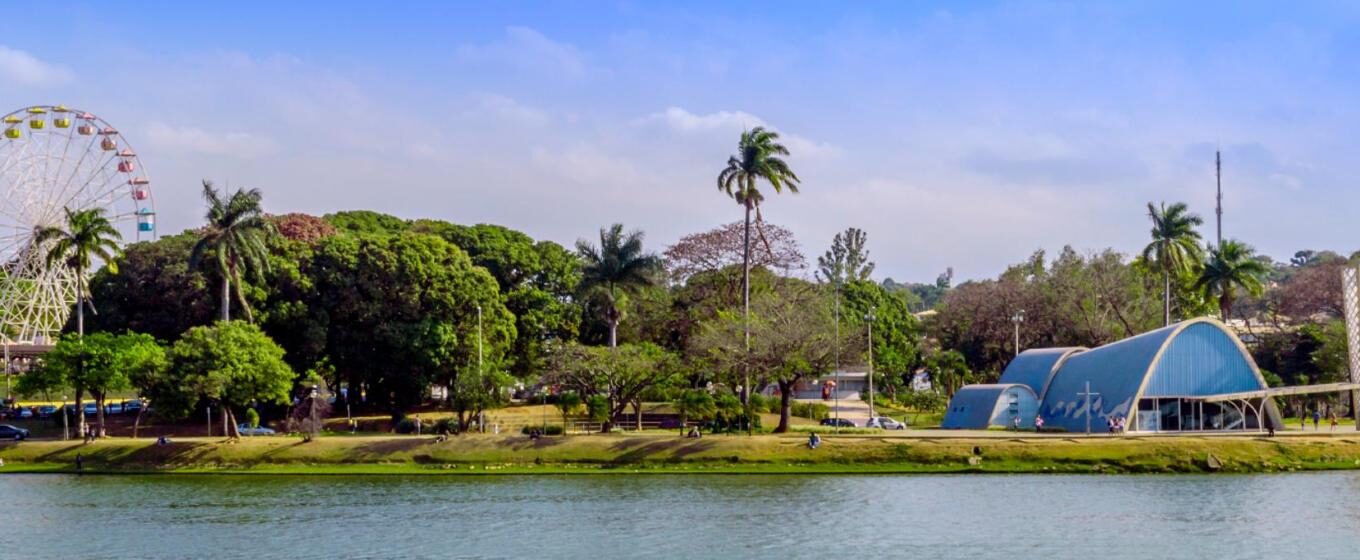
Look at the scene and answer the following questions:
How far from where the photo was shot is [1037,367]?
91.7 metres

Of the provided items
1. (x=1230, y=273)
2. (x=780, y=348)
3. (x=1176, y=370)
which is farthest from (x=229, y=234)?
(x=1230, y=273)

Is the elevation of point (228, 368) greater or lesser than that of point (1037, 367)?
greater

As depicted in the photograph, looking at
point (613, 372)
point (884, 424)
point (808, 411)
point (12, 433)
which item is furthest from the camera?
point (808, 411)

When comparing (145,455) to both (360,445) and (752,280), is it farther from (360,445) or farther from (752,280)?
(752,280)

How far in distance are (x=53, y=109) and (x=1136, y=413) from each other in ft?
266

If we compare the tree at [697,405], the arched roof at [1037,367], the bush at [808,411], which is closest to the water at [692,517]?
the tree at [697,405]

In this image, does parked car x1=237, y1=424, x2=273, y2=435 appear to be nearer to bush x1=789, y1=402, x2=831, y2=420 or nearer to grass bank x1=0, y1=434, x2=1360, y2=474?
grass bank x1=0, y1=434, x2=1360, y2=474

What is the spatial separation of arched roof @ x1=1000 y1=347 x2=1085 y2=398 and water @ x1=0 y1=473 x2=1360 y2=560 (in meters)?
24.9

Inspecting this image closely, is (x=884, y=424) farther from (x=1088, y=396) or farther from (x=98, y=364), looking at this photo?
(x=98, y=364)

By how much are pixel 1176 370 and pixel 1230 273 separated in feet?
96.0

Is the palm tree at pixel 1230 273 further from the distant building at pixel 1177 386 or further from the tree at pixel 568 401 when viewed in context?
the tree at pixel 568 401

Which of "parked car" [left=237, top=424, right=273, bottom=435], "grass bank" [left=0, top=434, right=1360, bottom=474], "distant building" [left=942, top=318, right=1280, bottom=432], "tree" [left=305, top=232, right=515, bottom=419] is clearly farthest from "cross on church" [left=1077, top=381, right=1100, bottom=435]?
"parked car" [left=237, top=424, right=273, bottom=435]

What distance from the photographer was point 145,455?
73.1 m

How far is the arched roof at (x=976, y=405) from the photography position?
88125mm
